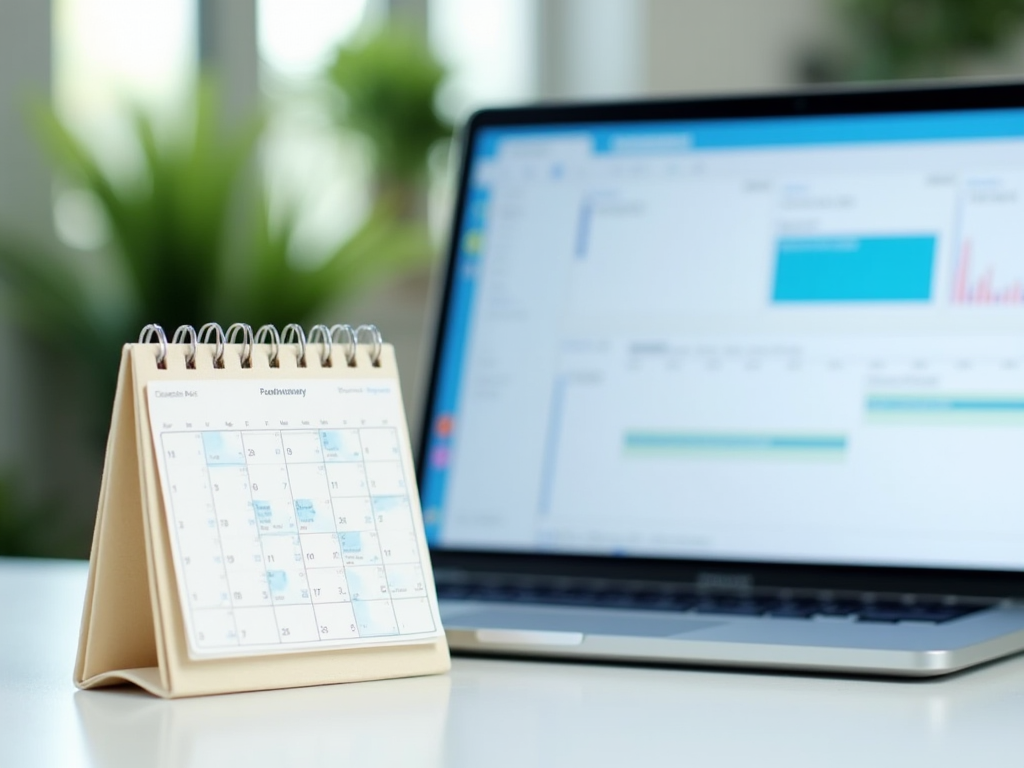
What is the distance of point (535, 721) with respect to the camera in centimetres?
56

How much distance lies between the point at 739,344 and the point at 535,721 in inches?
14.1

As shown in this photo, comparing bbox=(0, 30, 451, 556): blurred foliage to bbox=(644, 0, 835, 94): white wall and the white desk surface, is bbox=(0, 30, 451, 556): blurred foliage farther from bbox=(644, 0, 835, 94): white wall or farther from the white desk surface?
the white desk surface

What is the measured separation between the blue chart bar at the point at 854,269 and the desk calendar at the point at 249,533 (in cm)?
30

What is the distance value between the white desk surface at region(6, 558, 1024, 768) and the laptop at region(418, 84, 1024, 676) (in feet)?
0.25

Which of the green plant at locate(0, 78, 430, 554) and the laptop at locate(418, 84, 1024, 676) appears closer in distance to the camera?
the laptop at locate(418, 84, 1024, 676)

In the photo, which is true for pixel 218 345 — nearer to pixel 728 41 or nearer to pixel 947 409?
pixel 947 409

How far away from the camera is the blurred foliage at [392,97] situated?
373cm

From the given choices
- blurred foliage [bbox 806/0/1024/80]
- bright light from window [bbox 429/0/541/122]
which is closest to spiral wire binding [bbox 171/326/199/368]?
bright light from window [bbox 429/0/541/122]

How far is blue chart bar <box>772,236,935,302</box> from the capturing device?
32.6 inches

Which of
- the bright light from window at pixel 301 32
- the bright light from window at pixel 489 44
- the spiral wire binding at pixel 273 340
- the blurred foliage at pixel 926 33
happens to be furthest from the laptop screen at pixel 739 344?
the blurred foliage at pixel 926 33

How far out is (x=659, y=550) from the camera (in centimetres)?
85

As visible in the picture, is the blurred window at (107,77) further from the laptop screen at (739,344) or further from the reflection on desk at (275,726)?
the reflection on desk at (275,726)

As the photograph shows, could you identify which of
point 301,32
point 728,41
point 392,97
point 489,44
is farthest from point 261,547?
point 728,41

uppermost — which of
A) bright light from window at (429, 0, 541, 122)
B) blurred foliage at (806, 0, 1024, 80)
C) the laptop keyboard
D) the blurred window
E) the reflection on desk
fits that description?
blurred foliage at (806, 0, 1024, 80)
